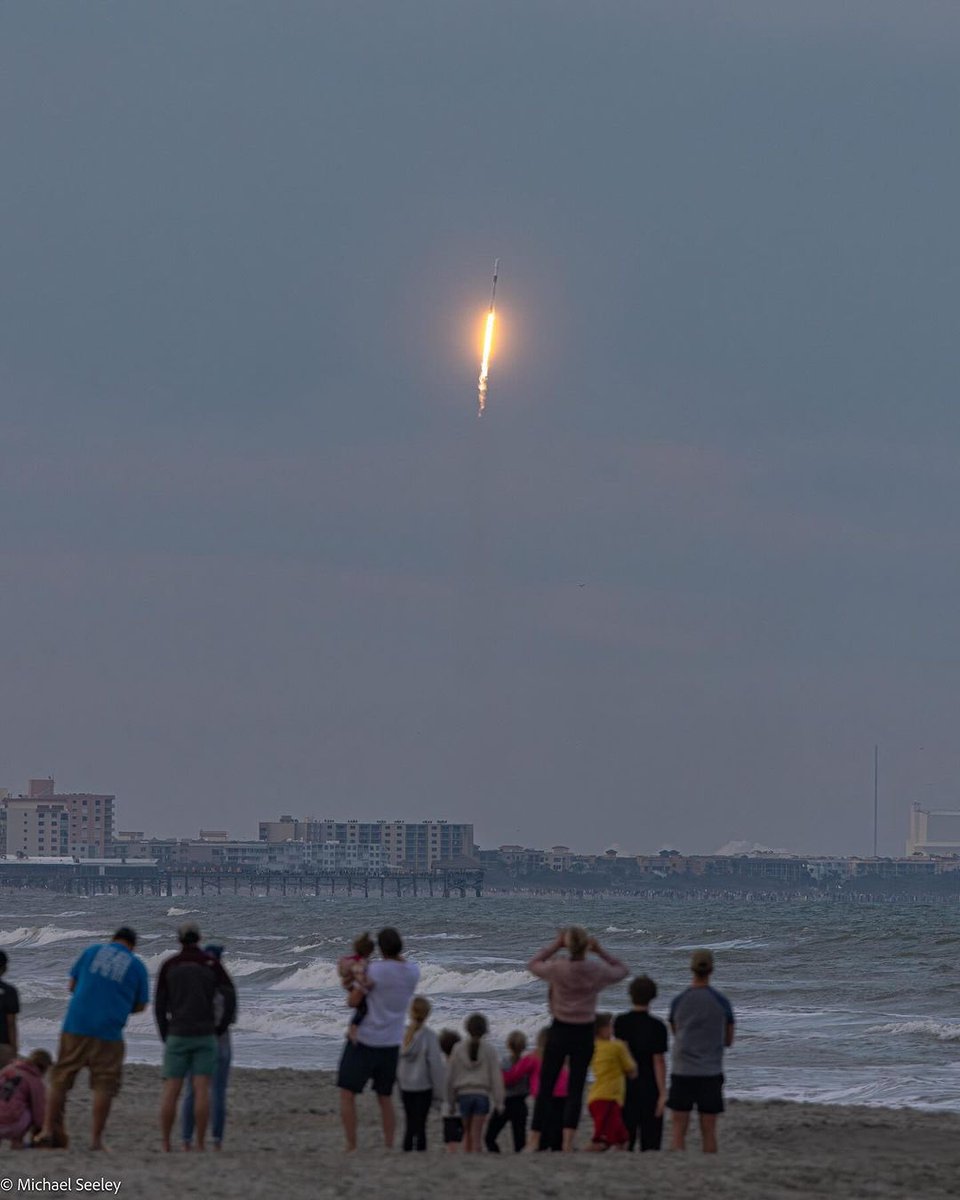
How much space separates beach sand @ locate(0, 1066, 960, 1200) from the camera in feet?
41.5

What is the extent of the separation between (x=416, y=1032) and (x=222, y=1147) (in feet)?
6.86

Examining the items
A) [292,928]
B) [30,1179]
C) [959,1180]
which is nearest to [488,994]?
[959,1180]

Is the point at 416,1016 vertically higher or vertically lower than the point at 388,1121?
higher

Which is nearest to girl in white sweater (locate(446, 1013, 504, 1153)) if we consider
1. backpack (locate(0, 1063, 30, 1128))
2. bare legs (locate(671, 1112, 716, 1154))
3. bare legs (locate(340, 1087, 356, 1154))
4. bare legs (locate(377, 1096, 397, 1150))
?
bare legs (locate(377, 1096, 397, 1150))

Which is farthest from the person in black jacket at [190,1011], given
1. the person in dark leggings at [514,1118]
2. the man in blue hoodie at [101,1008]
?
the person in dark leggings at [514,1118]

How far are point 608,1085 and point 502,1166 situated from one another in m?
1.29

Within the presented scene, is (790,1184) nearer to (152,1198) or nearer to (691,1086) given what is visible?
(691,1086)

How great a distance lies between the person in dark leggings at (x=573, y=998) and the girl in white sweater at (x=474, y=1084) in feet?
1.51

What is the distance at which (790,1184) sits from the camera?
13.9m

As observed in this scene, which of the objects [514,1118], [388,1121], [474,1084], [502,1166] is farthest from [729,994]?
[502,1166]

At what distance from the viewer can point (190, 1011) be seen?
13.6 m

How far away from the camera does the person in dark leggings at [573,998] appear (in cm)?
1336

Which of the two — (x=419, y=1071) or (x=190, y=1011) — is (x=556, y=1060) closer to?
(x=419, y=1071)

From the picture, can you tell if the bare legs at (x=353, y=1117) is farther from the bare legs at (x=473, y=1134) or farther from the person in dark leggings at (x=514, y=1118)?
the person in dark leggings at (x=514, y=1118)
